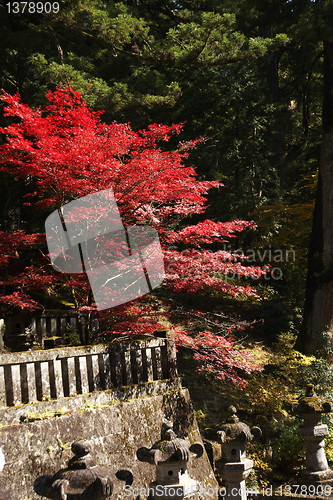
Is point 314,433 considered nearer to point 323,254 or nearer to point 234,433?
point 234,433

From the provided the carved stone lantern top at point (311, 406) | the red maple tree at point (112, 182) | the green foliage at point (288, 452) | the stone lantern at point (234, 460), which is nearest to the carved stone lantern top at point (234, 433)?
the stone lantern at point (234, 460)

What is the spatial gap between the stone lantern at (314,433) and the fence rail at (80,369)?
6.70 feet

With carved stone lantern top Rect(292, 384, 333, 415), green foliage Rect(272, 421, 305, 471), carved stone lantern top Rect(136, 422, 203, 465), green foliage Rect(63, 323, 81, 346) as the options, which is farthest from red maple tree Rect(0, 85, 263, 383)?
carved stone lantern top Rect(136, 422, 203, 465)

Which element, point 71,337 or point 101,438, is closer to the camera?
point 101,438

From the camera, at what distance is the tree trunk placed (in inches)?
488

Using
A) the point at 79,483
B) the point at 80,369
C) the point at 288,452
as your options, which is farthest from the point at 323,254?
the point at 79,483

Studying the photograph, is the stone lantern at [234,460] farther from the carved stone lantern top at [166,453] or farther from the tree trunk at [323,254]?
the tree trunk at [323,254]

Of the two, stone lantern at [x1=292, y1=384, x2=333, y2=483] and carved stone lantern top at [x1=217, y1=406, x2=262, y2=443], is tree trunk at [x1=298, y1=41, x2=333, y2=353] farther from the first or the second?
carved stone lantern top at [x1=217, y1=406, x2=262, y2=443]

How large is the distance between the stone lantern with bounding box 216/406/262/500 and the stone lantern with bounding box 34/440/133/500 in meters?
2.45

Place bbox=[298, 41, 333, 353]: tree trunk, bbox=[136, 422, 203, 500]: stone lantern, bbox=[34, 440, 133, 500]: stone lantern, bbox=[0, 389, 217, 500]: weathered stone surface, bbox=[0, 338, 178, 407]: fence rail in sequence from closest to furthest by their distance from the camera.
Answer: bbox=[34, 440, 133, 500]: stone lantern < bbox=[136, 422, 203, 500]: stone lantern < bbox=[0, 389, 217, 500]: weathered stone surface < bbox=[0, 338, 178, 407]: fence rail < bbox=[298, 41, 333, 353]: tree trunk

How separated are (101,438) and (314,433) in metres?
3.23

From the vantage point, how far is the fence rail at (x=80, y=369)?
5188mm

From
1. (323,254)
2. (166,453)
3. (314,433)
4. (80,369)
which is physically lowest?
(314,433)

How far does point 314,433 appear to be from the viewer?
268 inches
